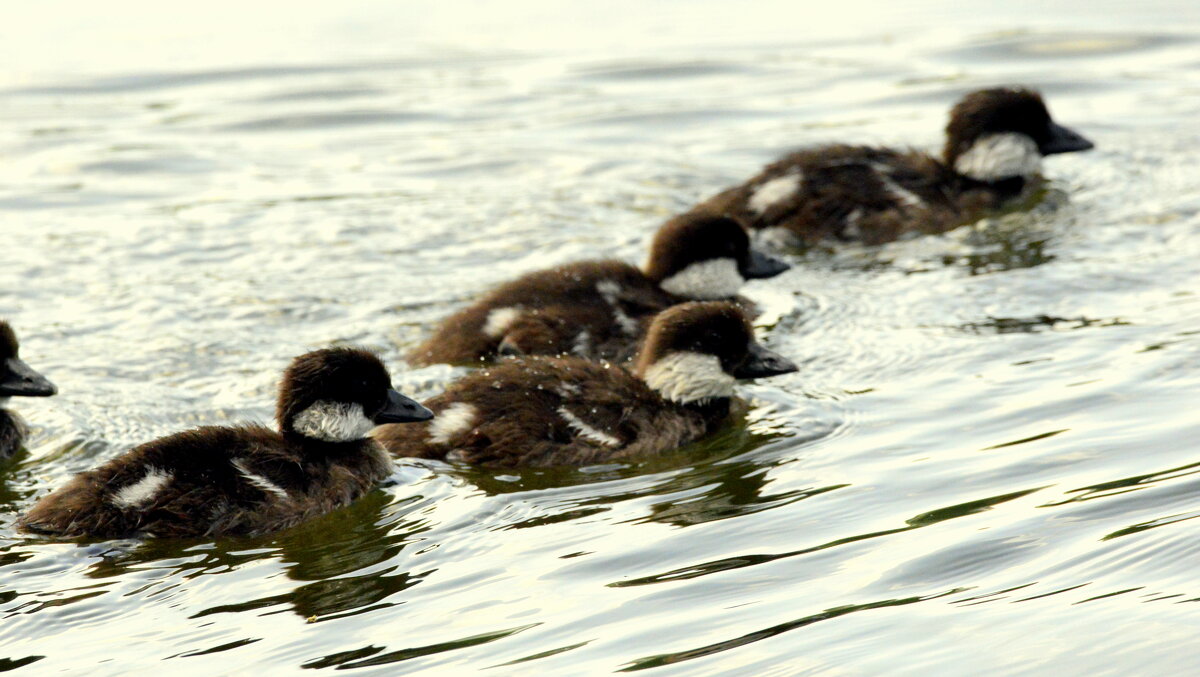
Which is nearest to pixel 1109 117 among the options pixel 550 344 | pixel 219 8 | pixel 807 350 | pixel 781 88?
pixel 781 88

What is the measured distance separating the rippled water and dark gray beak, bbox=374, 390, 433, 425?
9.3 inches

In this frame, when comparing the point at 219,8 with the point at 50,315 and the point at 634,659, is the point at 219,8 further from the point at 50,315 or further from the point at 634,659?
the point at 634,659

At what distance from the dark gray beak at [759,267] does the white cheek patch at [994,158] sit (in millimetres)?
2073

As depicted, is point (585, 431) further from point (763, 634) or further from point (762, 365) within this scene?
point (763, 634)

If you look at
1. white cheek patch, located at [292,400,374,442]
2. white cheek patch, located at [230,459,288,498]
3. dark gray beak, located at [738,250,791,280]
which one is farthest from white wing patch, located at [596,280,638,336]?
white cheek patch, located at [230,459,288,498]

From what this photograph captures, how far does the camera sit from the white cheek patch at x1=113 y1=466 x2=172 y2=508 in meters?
5.13

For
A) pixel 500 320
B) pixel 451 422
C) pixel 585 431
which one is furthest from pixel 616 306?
pixel 451 422

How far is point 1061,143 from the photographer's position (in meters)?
9.79

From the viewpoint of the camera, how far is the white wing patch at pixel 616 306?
719 centimetres

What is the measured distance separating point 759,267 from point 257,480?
10.6 feet

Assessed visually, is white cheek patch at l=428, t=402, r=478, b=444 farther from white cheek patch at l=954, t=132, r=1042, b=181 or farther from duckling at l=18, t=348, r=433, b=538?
white cheek patch at l=954, t=132, r=1042, b=181

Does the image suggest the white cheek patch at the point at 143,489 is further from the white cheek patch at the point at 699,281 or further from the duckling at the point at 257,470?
the white cheek patch at the point at 699,281

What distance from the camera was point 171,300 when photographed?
7961mm

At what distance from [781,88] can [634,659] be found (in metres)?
9.52
